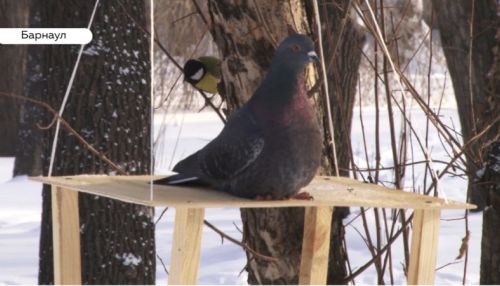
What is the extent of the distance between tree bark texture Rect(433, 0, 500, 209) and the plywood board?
0.94 meters

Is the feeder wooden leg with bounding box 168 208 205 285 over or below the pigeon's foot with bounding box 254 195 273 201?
below

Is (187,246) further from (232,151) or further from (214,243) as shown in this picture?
(214,243)

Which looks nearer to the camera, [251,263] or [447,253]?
[251,263]

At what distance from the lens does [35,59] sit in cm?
914

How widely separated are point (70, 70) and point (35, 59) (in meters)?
4.43

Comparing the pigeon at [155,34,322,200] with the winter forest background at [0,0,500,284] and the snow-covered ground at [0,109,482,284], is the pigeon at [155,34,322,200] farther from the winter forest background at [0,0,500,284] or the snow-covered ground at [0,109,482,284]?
the snow-covered ground at [0,109,482,284]

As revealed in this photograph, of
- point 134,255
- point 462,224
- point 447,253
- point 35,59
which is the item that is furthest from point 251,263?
point 35,59

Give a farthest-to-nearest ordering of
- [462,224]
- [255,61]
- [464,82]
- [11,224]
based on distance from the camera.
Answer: [11,224] < [462,224] < [464,82] < [255,61]

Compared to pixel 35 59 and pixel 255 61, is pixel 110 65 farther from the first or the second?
pixel 35 59

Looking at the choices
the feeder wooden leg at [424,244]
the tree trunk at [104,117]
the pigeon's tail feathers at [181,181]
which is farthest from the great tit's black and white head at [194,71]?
the feeder wooden leg at [424,244]

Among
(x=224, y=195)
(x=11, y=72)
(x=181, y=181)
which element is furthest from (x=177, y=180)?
(x=11, y=72)

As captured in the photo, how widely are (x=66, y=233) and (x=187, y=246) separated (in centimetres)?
71

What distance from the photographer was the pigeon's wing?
2590mm
